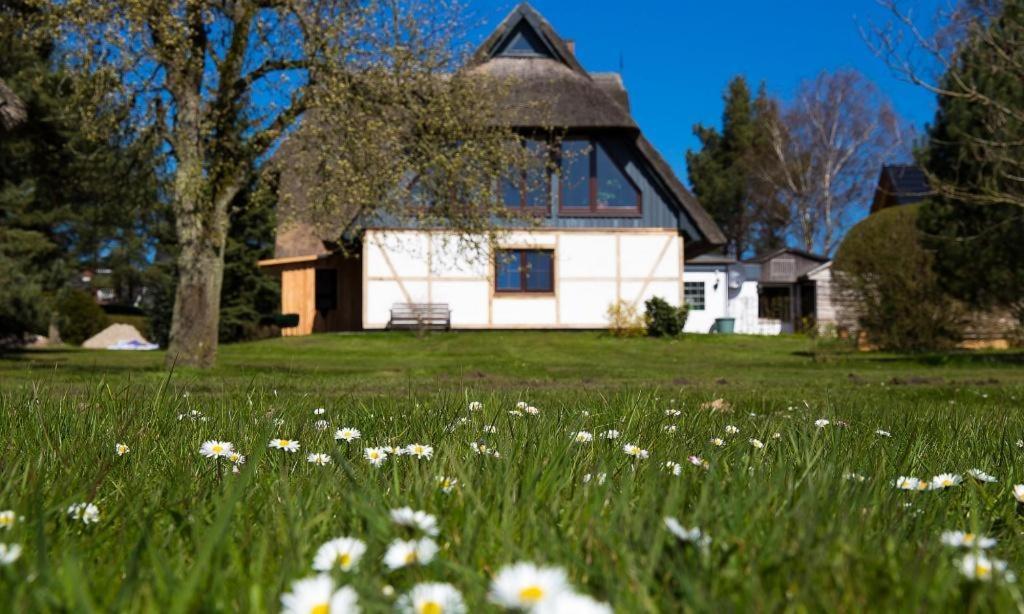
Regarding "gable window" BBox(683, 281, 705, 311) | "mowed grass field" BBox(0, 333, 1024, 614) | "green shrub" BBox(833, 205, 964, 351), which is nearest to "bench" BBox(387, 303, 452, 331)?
"gable window" BBox(683, 281, 705, 311)

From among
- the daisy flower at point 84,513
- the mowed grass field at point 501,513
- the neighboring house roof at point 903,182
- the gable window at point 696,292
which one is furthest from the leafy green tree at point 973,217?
the neighboring house roof at point 903,182

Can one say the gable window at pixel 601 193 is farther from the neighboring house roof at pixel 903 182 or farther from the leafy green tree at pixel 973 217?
the neighboring house roof at pixel 903 182

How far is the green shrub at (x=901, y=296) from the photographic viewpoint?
18031 mm

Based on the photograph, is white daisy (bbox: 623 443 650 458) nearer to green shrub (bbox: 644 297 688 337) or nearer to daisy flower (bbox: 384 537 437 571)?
daisy flower (bbox: 384 537 437 571)

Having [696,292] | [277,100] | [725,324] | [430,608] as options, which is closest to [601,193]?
[725,324]

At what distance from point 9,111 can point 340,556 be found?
32.0 ft

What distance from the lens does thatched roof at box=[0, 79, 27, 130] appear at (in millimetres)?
9156

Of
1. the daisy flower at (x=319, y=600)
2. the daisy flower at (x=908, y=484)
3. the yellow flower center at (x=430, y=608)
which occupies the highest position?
the daisy flower at (x=319, y=600)

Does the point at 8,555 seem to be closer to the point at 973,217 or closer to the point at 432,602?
the point at 432,602

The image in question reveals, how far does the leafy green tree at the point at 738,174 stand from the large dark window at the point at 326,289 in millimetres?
27739

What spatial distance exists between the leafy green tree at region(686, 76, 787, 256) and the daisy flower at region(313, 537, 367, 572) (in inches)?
1926

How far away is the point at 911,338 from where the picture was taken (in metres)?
18.5

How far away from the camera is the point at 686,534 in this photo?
3.96 feet

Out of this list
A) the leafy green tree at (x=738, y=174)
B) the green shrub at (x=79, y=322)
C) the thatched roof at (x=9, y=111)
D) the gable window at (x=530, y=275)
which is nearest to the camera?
the thatched roof at (x=9, y=111)
